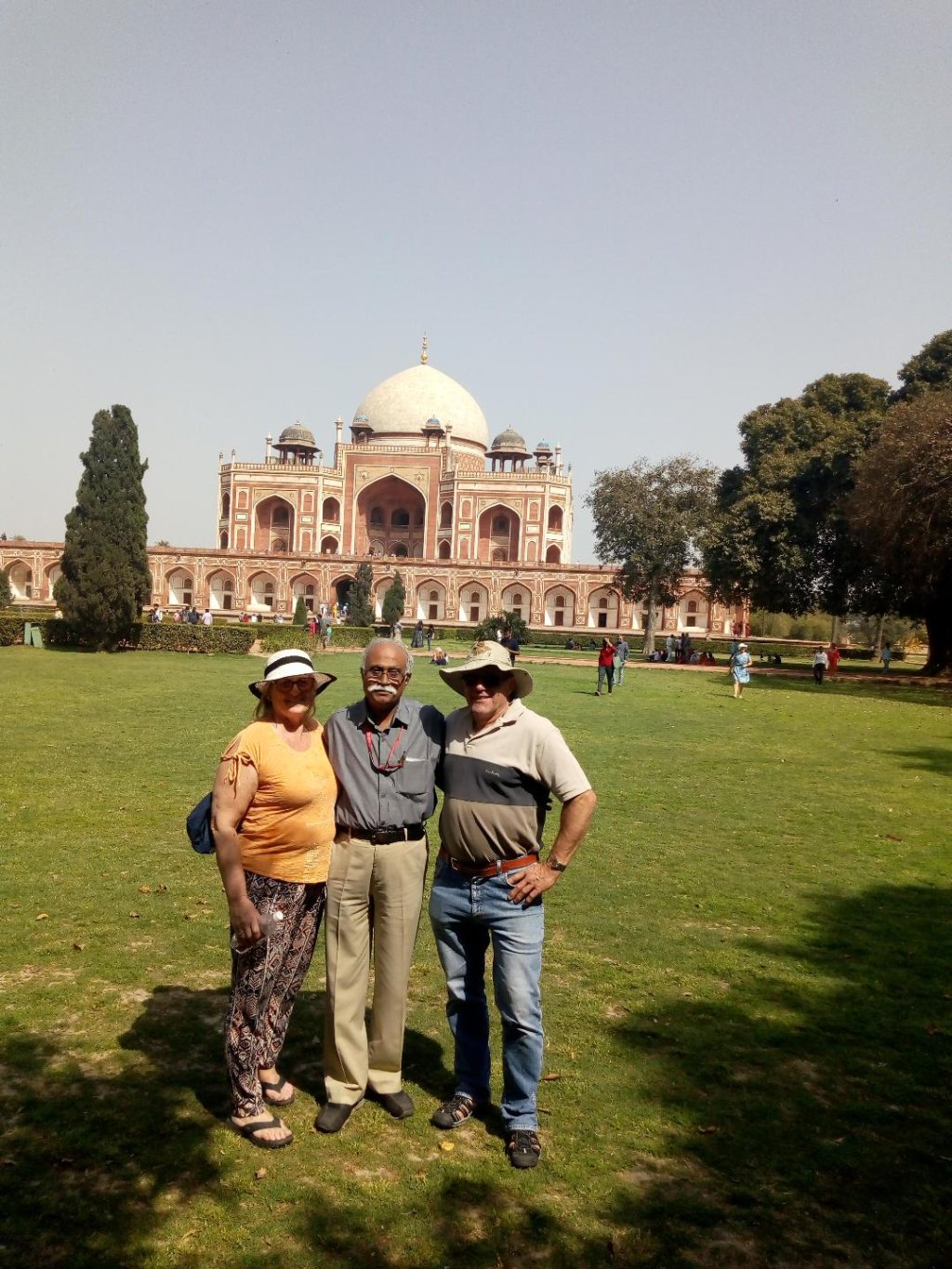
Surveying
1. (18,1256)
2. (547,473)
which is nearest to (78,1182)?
(18,1256)

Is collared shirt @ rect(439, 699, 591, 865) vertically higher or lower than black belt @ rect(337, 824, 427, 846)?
higher

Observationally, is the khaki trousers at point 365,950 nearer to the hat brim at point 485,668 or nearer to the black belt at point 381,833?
the black belt at point 381,833

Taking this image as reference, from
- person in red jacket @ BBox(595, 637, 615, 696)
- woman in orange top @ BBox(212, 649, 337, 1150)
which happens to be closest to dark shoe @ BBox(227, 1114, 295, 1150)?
woman in orange top @ BBox(212, 649, 337, 1150)

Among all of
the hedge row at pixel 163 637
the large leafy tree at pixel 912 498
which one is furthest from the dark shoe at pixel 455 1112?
the hedge row at pixel 163 637

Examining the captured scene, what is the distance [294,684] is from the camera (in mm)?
3193

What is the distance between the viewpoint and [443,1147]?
124 inches

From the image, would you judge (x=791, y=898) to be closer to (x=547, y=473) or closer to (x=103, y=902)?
(x=103, y=902)

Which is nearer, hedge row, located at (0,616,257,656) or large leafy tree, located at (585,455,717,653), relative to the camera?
hedge row, located at (0,616,257,656)

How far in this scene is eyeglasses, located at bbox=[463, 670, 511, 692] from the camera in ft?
10.4

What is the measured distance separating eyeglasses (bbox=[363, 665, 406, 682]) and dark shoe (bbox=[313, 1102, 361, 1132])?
134cm

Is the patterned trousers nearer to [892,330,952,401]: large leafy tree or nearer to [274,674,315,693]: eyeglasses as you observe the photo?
[274,674,315,693]: eyeglasses

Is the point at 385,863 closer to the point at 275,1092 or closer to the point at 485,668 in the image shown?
the point at 485,668

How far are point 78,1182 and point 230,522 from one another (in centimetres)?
5842

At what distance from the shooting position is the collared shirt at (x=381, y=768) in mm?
3221
